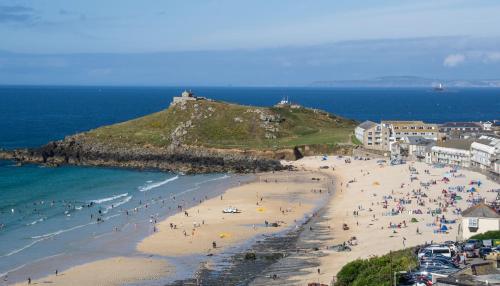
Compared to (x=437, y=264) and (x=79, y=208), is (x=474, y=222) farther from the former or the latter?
(x=79, y=208)

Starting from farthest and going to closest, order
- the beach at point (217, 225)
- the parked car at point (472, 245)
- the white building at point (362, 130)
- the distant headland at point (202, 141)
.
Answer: the white building at point (362, 130)
the distant headland at point (202, 141)
the beach at point (217, 225)
the parked car at point (472, 245)

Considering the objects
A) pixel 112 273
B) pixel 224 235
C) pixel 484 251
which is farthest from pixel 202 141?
pixel 484 251

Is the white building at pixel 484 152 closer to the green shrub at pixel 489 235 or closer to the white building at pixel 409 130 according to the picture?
the white building at pixel 409 130

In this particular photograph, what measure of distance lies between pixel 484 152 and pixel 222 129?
1600 inches

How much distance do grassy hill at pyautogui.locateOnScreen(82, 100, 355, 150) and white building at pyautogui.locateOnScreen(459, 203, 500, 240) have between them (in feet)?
189

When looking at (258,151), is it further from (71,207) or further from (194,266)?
(194,266)

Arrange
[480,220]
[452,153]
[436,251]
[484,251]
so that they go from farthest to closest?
[452,153]
[480,220]
[436,251]
[484,251]

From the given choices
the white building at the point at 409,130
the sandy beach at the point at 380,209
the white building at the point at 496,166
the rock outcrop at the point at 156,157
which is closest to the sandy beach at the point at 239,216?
the sandy beach at the point at 380,209

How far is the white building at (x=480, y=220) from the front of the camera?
127ft

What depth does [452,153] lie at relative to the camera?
82.8 metres

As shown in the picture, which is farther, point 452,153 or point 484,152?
point 452,153

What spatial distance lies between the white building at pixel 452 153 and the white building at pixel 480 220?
141 feet

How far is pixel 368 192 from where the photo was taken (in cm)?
6744

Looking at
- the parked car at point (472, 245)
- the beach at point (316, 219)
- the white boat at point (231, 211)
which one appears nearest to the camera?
the parked car at point (472, 245)
